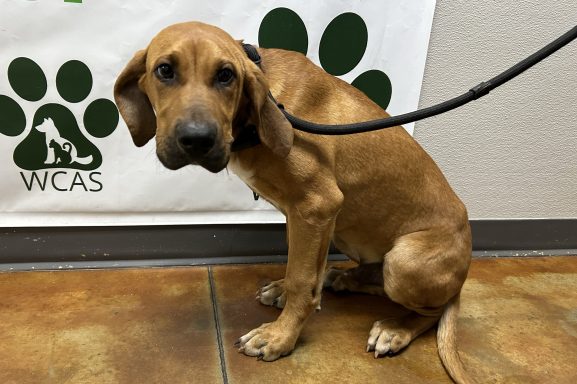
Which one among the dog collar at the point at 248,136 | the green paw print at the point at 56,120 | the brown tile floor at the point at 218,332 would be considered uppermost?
the dog collar at the point at 248,136

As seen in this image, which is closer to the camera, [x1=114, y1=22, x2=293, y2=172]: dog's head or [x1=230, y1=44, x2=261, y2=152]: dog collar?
[x1=114, y1=22, x2=293, y2=172]: dog's head

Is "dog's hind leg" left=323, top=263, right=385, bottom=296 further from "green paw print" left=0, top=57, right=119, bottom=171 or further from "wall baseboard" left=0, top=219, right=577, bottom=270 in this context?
"green paw print" left=0, top=57, right=119, bottom=171

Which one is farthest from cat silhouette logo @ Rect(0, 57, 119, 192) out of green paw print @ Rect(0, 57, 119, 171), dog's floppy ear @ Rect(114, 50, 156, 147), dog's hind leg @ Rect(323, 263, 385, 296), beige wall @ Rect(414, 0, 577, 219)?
beige wall @ Rect(414, 0, 577, 219)

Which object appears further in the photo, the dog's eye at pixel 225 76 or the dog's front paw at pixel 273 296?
the dog's front paw at pixel 273 296

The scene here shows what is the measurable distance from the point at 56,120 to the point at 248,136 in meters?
1.07

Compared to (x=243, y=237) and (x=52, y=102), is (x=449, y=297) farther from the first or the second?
(x=52, y=102)

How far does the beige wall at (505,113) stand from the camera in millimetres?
2730

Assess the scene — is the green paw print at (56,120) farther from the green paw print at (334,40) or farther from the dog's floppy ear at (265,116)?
the dog's floppy ear at (265,116)

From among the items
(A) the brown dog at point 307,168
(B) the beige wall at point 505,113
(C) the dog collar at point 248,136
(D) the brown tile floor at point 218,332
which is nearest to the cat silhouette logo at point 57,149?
(D) the brown tile floor at point 218,332

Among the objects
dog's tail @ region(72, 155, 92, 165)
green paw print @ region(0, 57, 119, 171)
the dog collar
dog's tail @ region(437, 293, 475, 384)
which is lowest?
dog's tail @ region(437, 293, 475, 384)

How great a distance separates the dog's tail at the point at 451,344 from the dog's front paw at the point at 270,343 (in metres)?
0.63

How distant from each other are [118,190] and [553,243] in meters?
2.61

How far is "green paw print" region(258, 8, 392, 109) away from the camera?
2.45m

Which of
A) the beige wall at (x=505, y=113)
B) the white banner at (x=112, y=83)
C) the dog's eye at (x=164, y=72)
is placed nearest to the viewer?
the dog's eye at (x=164, y=72)
